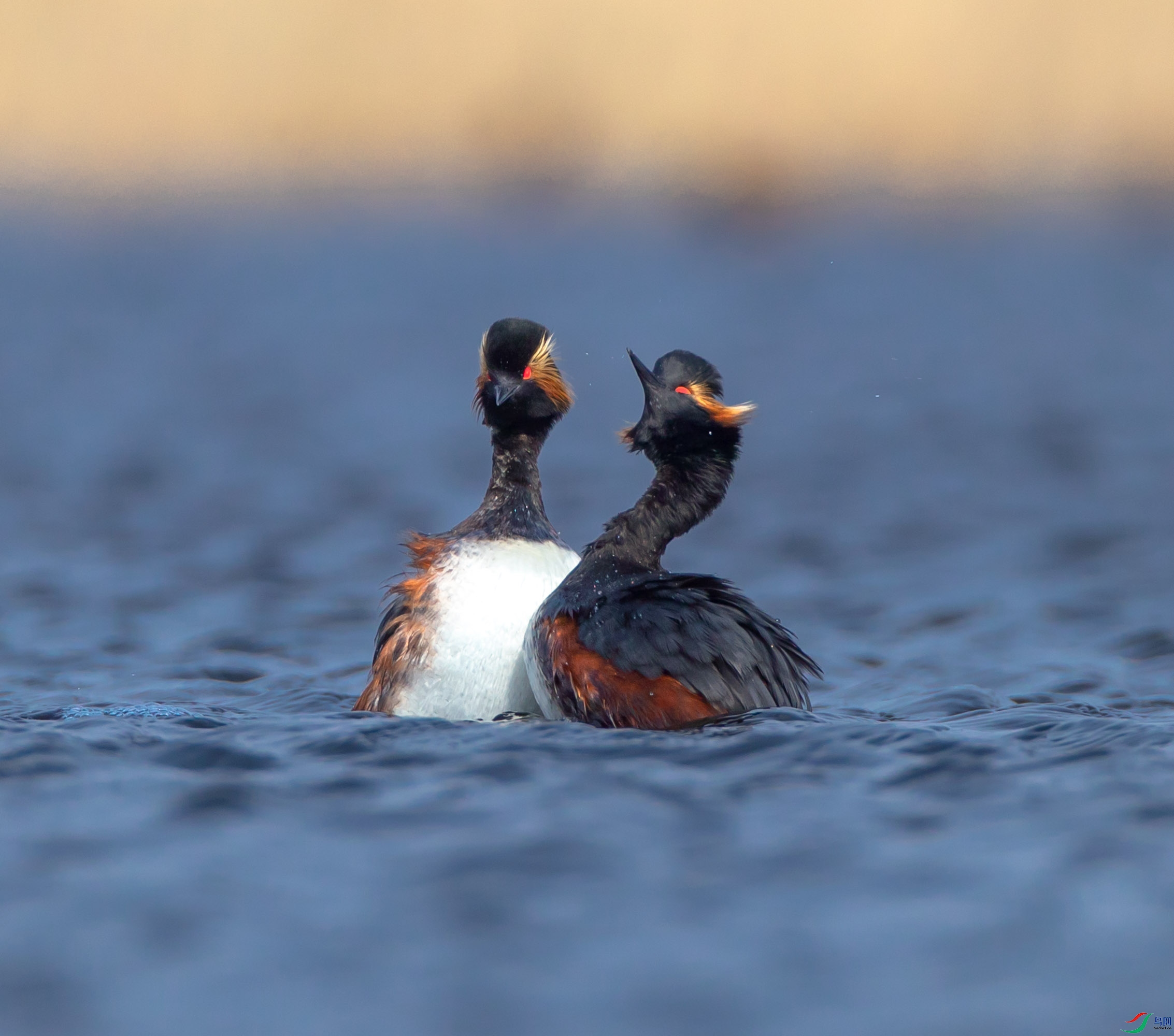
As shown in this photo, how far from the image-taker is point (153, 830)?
16.9ft

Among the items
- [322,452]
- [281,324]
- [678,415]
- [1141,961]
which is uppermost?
[281,324]

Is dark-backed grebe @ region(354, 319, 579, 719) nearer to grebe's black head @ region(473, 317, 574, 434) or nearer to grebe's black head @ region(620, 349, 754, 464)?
grebe's black head @ region(473, 317, 574, 434)

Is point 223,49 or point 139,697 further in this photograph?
point 223,49

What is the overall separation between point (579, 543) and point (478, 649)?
15.4 feet

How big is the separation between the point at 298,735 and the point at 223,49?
18.7 meters

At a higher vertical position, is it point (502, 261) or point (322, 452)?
point (502, 261)

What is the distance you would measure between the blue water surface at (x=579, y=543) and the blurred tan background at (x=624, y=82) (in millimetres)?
1142

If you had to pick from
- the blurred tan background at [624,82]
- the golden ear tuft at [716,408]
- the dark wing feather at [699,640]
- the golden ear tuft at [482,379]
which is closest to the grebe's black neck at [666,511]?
the golden ear tuft at [716,408]

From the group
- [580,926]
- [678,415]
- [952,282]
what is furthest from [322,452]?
[580,926]

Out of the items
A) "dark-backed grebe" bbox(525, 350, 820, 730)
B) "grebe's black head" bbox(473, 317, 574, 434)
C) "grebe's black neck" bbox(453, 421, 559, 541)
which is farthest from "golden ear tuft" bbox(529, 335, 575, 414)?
"dark-backed grebe" bbox(525, 350, 820, 730)

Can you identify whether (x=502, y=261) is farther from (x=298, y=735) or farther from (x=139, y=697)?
(x=298, y=735)

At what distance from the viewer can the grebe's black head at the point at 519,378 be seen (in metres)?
7.56

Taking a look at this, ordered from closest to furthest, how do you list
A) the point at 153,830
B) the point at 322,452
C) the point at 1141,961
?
the point at 1141,961 → the point at 153,830 → the point at 322,452

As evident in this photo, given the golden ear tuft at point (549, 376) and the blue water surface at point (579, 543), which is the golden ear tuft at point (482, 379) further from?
the blue water surface at point (579, 543)
